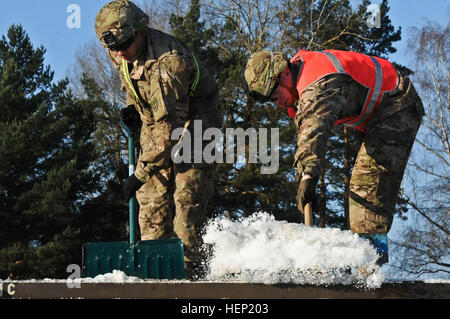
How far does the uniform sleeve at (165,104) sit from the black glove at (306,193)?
1.38 metres

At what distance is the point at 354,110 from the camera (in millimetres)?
3977

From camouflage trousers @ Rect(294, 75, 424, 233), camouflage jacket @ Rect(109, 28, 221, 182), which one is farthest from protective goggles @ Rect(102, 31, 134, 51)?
camouflage trousers @ Rect(294, 75, 424, 233)

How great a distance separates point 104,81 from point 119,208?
19.4 feet

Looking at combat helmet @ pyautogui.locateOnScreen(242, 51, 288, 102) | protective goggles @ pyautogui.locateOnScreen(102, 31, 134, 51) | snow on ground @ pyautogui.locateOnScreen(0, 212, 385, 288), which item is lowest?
snow on ground @ pyautogui.locateOnScreen(0, 212, 385, 288)

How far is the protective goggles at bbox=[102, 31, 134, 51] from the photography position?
443 centimetres

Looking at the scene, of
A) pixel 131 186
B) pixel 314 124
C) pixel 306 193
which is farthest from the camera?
pixel 131 186

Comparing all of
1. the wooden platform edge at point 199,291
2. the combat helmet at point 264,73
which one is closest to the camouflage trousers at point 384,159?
the combat helmet at point 264,73

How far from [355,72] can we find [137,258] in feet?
5.85

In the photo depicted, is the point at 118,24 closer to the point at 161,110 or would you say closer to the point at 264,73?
the point at 161,110

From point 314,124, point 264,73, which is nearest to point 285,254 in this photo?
point 314,124

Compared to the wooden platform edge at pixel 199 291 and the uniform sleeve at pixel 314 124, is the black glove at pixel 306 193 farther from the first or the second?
the wooden platform edge at pixel 199 291

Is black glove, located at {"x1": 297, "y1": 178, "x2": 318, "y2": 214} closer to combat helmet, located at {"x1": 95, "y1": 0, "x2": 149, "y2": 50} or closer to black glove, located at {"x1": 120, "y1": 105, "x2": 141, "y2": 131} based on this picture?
combat helmet, located at {"x1": 95, "y1": 0, "x2": 149, "y2": 50}

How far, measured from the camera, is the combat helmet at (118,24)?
14.5 ft

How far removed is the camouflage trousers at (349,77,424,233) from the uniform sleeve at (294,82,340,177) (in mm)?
576
